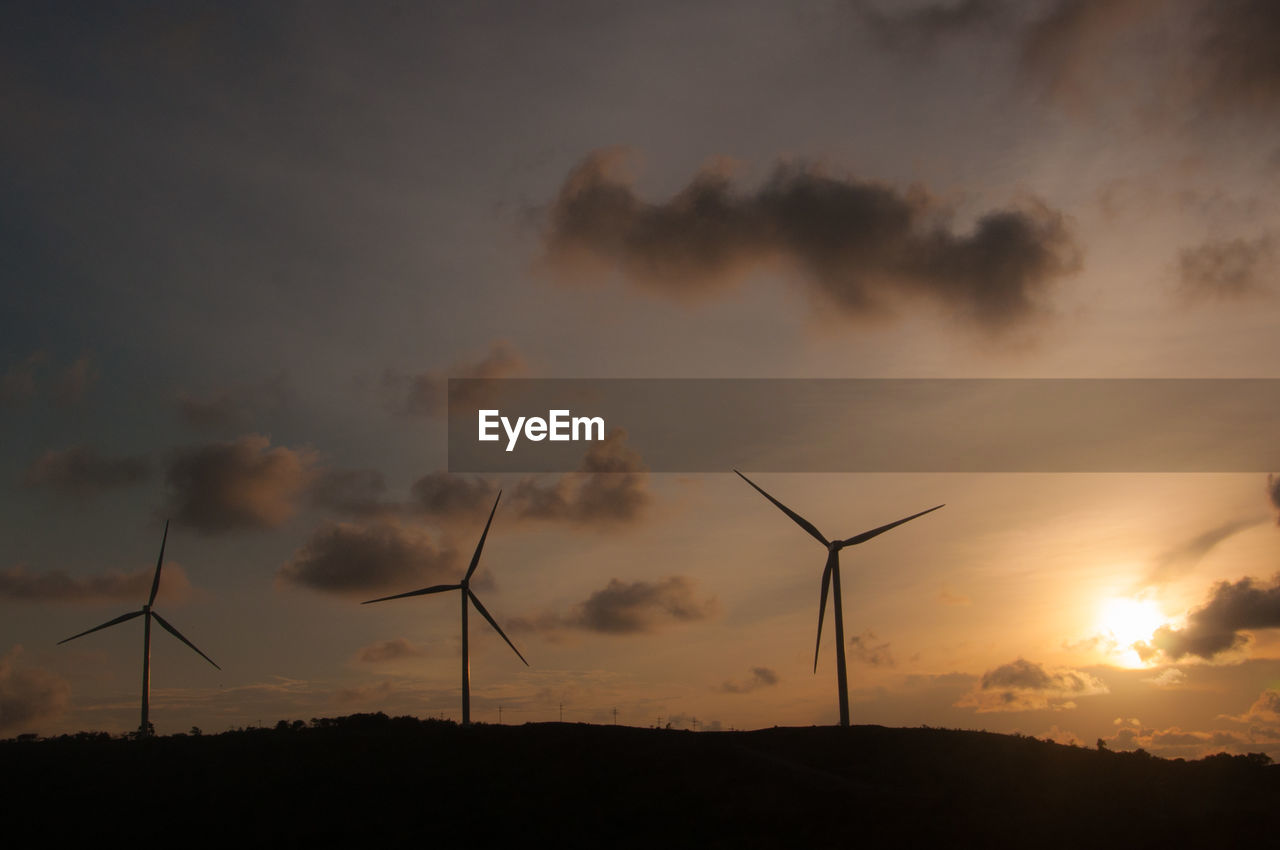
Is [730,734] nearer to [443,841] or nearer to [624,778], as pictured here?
[624,778]

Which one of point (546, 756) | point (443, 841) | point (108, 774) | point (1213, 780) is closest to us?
point (443, 841)

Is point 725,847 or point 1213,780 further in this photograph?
point 1213,780

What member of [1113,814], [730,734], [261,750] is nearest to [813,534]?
[730,734]

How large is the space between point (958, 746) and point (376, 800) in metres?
44.3

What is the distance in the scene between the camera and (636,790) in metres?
76.3

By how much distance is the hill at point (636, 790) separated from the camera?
6719 centimetres

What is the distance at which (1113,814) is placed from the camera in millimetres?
68375

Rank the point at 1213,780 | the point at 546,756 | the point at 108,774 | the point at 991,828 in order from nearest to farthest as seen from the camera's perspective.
Result: the point at 991,828
the point at 1213,780
the point at 546,756
the point at 108,774

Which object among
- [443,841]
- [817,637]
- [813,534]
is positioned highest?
[813,534]

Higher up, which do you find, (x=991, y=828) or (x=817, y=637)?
(x=817, y=637)

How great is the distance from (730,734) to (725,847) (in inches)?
1220

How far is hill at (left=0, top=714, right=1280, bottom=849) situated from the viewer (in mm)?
67188

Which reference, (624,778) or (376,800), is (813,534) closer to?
(624,778)

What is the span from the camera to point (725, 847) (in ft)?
215
